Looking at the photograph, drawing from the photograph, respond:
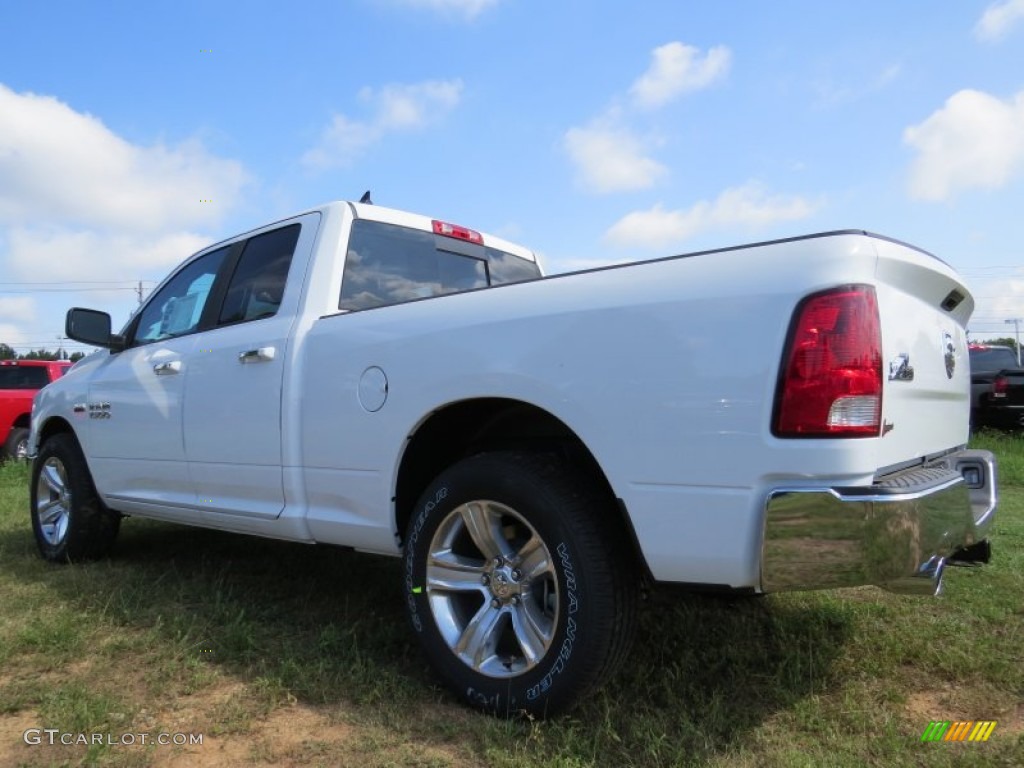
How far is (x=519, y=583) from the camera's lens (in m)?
2.58

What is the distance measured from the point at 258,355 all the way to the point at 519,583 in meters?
1.62

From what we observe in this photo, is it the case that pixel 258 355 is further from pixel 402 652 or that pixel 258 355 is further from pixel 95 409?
pixel 95 409

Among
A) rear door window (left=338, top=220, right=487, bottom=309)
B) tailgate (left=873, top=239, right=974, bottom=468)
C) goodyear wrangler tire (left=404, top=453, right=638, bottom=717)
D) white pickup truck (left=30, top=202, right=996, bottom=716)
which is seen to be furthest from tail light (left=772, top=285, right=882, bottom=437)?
rear door window (left=338, top=220, right=487, bottom=309)

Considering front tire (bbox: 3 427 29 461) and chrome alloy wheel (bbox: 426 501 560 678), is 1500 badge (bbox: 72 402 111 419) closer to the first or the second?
chrome alloy wheel (bbox: 426 501 560 678)

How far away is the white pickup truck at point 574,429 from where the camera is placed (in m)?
2.03

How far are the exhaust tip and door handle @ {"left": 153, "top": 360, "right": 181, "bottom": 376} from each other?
10.9 feet

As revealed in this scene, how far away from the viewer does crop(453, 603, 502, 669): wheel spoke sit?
2.64 meters

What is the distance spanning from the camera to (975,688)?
Result: 2.77 meters

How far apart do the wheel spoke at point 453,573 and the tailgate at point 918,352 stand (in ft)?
4.40

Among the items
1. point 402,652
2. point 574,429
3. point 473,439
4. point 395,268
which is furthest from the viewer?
point 395,268

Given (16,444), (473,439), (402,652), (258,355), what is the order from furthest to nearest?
(16,444)
(258,355)
(402,652)
(473,439)

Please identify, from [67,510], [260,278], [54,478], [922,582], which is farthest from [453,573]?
[54,478]

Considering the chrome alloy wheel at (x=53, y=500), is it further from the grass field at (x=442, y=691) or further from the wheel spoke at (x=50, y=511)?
the grass field at (x=442, y=691)

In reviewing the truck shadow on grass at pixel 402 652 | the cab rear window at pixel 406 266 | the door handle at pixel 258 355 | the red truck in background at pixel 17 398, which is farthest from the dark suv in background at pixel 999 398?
the red truck in background at pixel 17 398
